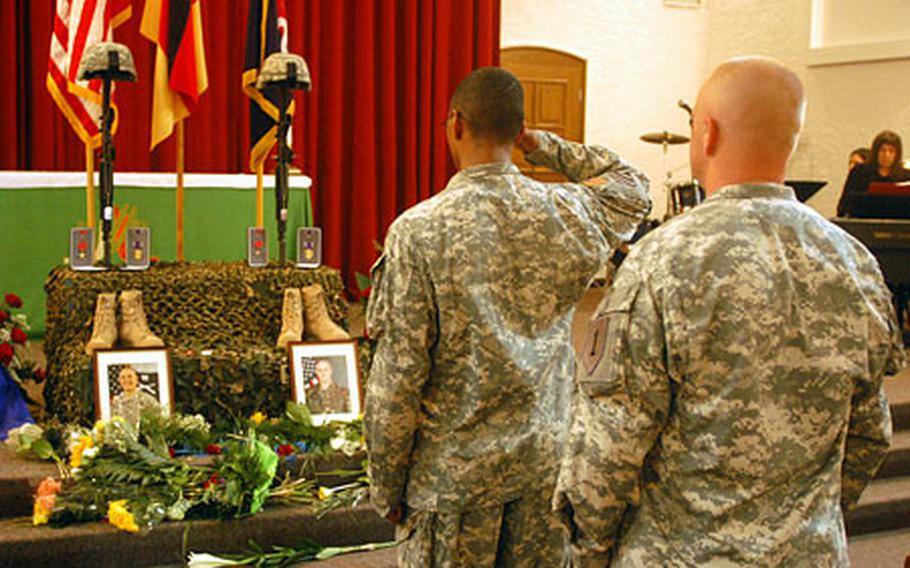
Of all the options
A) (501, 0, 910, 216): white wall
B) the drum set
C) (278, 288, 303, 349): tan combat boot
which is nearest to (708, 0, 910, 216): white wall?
(501, 0, 910, 216): white wall

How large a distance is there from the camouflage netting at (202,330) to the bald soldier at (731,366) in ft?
8.86

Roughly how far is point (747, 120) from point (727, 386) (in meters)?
0.39

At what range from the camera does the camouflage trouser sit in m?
2.22

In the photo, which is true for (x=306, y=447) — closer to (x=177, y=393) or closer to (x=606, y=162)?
(x=177, y=393)

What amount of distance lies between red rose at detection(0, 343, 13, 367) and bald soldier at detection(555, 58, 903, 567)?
3227 mm

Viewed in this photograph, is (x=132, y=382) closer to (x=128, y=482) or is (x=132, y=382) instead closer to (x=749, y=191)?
(x=128, y=482)

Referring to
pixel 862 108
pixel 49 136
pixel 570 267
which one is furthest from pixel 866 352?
pixel 862 108

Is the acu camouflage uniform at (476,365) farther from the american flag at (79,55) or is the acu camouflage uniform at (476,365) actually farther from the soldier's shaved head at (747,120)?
the american flag at (79,55)

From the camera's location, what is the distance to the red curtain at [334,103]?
7.54 meters

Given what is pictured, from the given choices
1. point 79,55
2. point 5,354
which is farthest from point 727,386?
point 79,55

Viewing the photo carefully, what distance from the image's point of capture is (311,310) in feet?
14.7

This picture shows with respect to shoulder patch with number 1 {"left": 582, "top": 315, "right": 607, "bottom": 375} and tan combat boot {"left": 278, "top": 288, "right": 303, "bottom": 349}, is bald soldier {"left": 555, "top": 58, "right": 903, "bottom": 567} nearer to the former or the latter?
shoulder patch with number 1 {"left": 582, "top": 315, "right": 607, "bottom": 375}

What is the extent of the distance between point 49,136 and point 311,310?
3.95m

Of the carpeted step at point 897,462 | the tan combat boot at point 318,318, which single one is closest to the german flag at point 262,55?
Result: the tan combat boot at point 318,318
